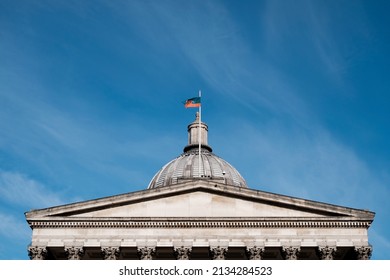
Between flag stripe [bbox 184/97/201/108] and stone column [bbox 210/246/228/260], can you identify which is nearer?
stone column [bbox 210/246/228/260]

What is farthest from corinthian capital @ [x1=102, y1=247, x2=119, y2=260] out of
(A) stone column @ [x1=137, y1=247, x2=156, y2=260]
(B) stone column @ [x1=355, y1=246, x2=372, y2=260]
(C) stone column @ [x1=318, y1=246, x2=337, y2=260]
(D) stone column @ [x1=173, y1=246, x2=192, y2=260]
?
(B) stone column @ [x1=355, y1=246, x2=372, y2=260]

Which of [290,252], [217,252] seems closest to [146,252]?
[217,252]

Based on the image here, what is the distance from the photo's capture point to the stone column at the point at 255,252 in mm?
43938

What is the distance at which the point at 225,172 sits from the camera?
75062 mm

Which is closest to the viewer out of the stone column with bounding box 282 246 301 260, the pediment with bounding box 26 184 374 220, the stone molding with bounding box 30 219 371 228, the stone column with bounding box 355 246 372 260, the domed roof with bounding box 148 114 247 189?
the stone column with bounding box 355 246 372 260

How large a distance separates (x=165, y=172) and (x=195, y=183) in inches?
1190

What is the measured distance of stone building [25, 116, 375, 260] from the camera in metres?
44.4

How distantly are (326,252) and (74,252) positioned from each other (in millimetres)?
16364

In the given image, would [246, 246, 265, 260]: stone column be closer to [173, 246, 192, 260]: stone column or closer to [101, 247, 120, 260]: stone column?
[173, 246, 192, 260]: stone column

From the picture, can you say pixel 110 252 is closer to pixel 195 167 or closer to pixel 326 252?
pixel 326 252

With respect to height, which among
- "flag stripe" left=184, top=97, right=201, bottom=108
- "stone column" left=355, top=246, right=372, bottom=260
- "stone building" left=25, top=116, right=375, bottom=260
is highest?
"flag stripe" left=184, top=97, right=201, bottom=108

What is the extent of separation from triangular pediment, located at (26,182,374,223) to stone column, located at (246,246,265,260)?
218 centimetres
